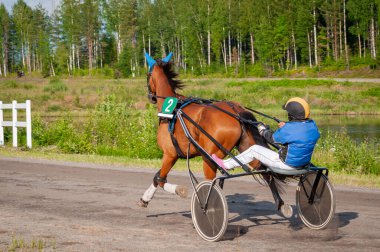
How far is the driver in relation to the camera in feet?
23.4

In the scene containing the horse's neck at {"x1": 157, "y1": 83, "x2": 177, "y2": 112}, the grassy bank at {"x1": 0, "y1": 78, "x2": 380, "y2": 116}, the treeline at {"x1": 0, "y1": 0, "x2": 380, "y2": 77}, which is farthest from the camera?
the treeline at {"x1": 0, "y1": 0, "x2": 380, "y2": 77}

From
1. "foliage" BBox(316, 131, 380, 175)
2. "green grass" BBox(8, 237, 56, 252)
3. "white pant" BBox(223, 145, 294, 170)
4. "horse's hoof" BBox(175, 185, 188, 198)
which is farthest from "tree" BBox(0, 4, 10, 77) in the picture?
"white pant" BBox(223, 145, 294, 170)

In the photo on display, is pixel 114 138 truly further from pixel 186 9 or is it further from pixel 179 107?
pixel 186 9

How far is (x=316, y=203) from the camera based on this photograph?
7609mm

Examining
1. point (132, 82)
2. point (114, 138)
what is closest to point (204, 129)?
point (114, 138)

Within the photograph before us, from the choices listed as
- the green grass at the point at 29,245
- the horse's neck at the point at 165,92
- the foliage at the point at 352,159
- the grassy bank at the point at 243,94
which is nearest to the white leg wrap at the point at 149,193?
the horse's neck at the point at 165,92

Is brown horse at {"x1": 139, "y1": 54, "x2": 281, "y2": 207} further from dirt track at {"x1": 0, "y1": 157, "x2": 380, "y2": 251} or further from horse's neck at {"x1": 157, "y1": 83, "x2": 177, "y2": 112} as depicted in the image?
horse's neck at {"x1": 157, "y1": 83, "x2": 177, "y2": 112}

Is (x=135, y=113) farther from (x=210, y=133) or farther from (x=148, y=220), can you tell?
(x=210, y=133)

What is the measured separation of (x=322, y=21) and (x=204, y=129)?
253ft

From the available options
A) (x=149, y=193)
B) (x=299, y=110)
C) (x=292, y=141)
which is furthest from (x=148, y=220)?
(x=299, y=110)

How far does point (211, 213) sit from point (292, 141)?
4.39 ft

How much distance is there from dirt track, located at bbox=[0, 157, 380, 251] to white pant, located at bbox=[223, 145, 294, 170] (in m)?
0.89

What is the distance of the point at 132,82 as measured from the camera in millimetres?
65250

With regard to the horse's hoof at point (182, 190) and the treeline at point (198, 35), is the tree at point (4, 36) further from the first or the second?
the horse's hoof at point (182, 190)
